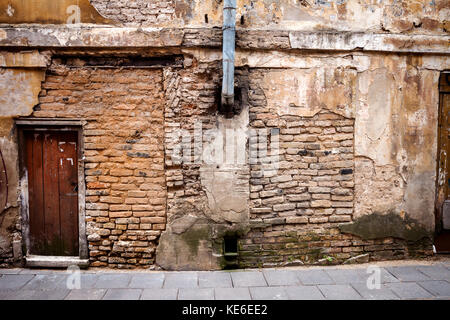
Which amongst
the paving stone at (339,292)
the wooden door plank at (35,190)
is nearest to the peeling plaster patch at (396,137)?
the paving stone at (339,292)

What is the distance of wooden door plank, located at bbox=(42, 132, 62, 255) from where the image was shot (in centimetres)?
394

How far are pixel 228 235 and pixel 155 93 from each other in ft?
6.90

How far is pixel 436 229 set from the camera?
165 inches

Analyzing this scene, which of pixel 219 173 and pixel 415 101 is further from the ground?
pixel 415 101

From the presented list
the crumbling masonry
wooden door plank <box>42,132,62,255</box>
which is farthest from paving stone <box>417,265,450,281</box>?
wooden door plank <box>42,132,62,255</box>

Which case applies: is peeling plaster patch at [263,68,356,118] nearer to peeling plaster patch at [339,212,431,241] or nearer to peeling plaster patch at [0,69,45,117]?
peeling plaster patch at [339,212,431,241]

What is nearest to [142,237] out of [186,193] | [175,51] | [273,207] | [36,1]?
[186,193]

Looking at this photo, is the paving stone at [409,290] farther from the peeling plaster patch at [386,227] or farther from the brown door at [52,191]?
the brown door at [52,191]

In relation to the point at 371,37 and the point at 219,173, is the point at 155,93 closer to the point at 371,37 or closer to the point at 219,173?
the point at 219,173

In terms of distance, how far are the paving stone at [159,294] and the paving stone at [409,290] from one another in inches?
99.1

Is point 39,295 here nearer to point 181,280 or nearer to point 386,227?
point 181,280

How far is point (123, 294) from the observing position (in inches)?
129

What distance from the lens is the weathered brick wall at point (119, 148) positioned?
379 centimetres

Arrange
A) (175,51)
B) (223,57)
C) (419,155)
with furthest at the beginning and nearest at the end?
(419,155) < (175,51) < (223,57)
